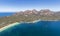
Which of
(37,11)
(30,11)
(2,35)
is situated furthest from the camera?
(37,11)

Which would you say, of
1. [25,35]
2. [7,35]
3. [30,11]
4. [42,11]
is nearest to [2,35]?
[7,35]

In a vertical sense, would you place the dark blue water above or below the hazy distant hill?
above

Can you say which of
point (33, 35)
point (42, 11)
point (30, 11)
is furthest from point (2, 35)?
point (42, 11)

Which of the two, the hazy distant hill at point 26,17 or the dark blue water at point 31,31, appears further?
the hazy distant hill at point 26,17

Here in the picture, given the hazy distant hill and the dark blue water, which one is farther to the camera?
the hazy distant hill

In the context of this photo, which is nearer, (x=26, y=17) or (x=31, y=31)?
(x=31, y=31)

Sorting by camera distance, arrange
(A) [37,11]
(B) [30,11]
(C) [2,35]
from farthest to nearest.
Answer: (A) [37,11] → (B) [30,11] → (C) [2,35]

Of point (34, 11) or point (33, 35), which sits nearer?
point (33, 35)

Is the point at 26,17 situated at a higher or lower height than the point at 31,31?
lower

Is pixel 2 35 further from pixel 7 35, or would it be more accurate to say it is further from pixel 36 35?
pixel 36 35

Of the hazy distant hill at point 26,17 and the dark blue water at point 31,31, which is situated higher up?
the dark blue water at point 31,31
